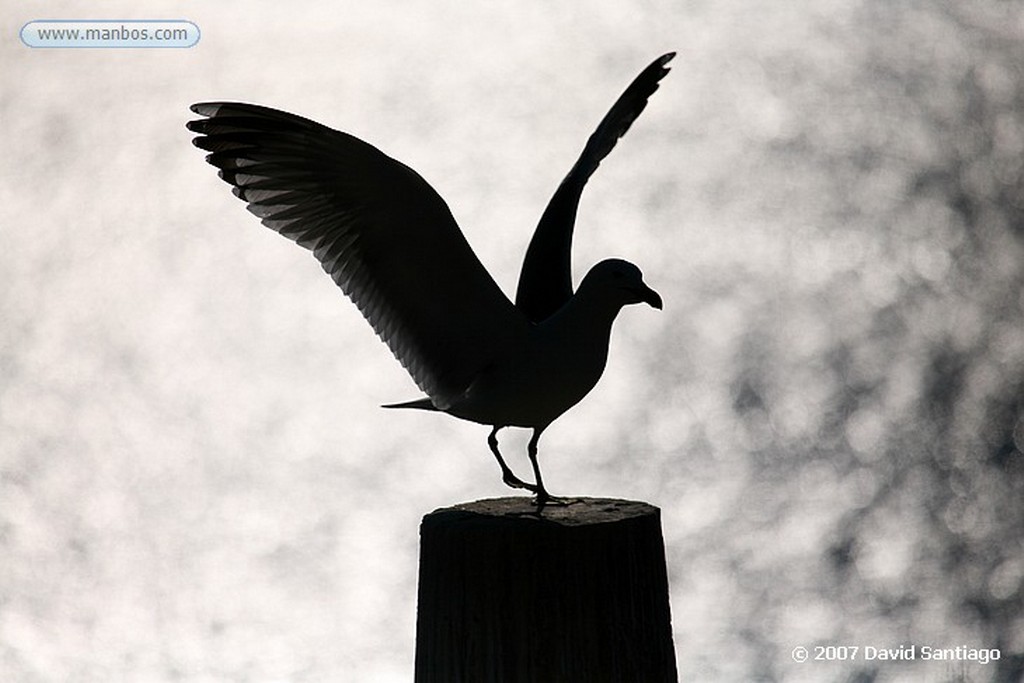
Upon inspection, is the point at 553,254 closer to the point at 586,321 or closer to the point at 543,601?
the point at 586,321

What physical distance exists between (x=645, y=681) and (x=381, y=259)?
31.5 inches

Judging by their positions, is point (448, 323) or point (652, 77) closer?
point (448, 323)

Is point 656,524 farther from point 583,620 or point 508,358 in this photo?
point 508,358

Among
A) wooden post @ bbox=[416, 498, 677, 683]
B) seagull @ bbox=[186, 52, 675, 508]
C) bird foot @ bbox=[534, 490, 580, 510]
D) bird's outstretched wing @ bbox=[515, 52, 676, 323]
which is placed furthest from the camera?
bird's outstretched wing @ bbox=[515, 52, 676, 323]

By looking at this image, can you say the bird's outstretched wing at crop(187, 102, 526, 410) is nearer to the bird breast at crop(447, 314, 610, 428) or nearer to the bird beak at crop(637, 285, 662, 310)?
the bird breast at crop(447, 314, 610, 428)

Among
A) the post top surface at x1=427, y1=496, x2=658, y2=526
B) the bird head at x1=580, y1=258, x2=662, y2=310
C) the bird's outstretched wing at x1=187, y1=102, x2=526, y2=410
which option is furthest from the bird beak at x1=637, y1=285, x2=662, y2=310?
the post top surface at x1=427, y1=496, x2=658, y2=526

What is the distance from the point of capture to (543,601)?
6.16ft

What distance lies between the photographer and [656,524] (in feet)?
6.59

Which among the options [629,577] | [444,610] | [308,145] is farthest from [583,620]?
[308,145]

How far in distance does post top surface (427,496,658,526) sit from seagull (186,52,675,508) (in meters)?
0.05

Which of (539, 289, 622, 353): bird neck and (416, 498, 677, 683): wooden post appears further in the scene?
(539, 289, 622, 353): bird neck

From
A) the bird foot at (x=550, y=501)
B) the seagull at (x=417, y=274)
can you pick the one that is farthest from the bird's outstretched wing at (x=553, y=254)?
the bird foot at (x=550, y=501)

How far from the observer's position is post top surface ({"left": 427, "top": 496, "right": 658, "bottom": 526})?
1962mm

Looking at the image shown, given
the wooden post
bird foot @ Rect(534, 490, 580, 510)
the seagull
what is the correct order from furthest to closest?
bird foot @ Rect(534, 490, 580, 510) < the seagull < the wooden post
